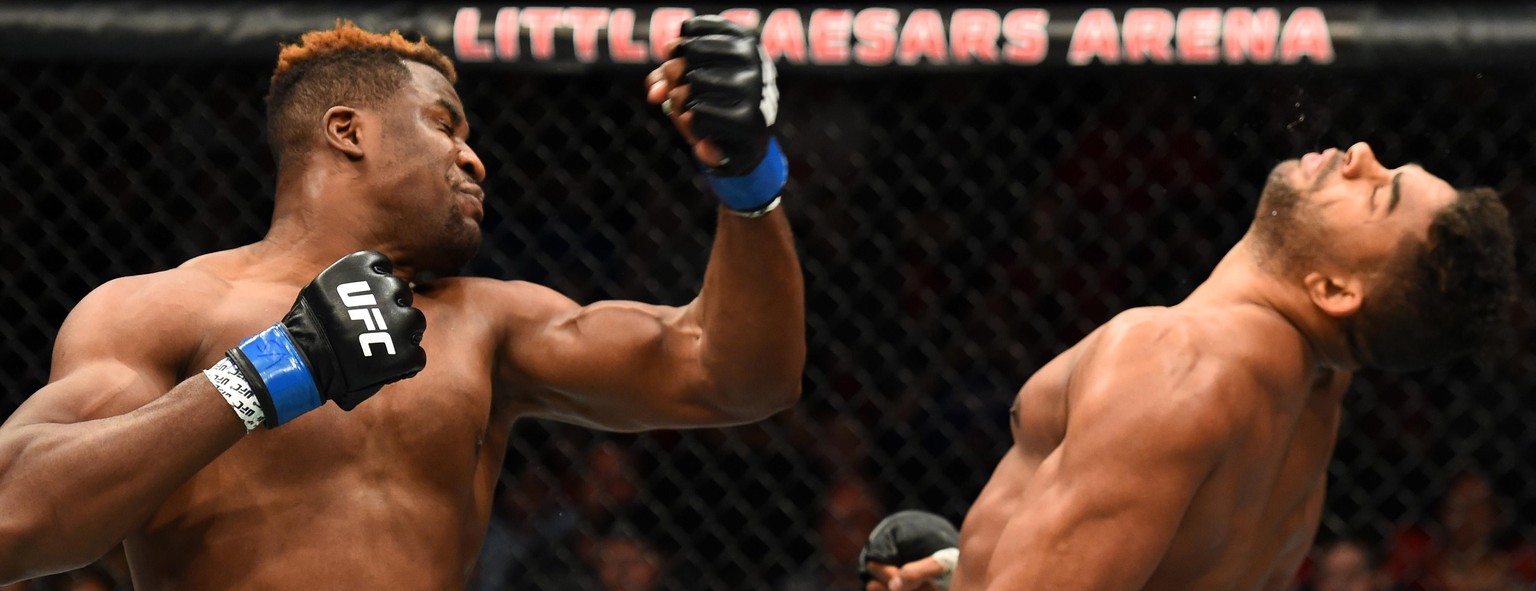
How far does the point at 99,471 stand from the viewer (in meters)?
1.17

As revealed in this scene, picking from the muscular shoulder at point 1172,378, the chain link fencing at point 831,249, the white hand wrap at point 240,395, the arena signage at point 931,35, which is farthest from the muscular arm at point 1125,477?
the chain link fencing at point 831,249

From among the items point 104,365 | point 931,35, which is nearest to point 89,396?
point 104,365

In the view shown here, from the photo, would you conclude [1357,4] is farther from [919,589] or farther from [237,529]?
[237,529]

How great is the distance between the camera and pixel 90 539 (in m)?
1.19

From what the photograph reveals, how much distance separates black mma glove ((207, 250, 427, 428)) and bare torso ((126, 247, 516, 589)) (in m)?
0.13

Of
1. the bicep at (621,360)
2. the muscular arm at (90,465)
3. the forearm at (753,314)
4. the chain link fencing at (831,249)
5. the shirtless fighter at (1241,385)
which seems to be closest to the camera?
the muscular arm at (90,465)

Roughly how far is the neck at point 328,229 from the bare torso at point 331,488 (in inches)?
1.7

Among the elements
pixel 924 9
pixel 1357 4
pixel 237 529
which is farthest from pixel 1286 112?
pixel 237 529

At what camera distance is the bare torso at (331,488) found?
51.6 inches

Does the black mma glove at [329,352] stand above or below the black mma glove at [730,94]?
below

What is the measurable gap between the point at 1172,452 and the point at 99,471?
85 centimetres

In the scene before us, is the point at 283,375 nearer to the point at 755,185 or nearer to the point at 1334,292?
the point at 755,185

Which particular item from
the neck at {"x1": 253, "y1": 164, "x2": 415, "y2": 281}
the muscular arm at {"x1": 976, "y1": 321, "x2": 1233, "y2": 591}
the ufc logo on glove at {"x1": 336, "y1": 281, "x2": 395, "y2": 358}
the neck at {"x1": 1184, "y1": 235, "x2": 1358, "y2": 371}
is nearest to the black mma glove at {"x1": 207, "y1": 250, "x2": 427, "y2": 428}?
the ufc logo on glove at {"x1": 336, "y1": 281, "x2": 395, "y2": 358}

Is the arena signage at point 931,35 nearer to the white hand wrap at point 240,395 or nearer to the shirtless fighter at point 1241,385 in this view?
the shirtless fighter at point 1241,385
